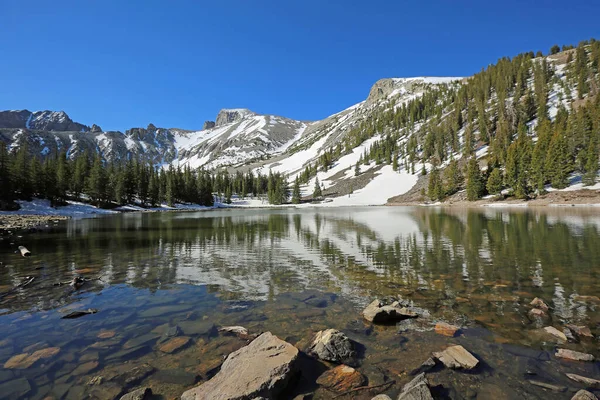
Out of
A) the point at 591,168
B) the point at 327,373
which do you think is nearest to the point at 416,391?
the point at 327,373

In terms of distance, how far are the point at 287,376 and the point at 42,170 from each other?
107m

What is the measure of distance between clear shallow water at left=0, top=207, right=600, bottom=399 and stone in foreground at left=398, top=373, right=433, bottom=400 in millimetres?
388

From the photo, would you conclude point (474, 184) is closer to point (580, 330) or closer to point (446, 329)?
point (580, 330)

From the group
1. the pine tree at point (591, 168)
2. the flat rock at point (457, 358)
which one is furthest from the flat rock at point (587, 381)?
the pine tree at point (591, 168)

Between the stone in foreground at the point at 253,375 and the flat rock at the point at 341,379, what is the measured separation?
2.46ft

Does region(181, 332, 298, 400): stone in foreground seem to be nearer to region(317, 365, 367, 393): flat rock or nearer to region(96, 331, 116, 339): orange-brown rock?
region(317, 365, 367, 393): flat rock

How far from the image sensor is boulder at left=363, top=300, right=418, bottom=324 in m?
9.24

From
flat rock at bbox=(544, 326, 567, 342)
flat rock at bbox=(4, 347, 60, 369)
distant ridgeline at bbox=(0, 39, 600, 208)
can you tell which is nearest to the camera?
flat rock at bbox=(4, 347, 60, 369)

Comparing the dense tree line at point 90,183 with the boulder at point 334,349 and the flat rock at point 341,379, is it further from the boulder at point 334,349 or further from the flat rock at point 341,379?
the flat rock at point 341,379

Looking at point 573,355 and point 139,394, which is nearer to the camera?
point 139,394

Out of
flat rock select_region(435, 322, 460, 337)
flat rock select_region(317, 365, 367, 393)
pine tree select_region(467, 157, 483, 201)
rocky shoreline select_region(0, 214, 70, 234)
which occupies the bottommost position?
flat rock select_region(317, 365, 367, 393)

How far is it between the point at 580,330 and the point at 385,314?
17.4 feet

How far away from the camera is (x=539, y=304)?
9.96 metres

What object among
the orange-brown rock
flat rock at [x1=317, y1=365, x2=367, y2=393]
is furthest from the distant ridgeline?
flat rock at [x1=317, y1=365, x2=367, y2=393]
